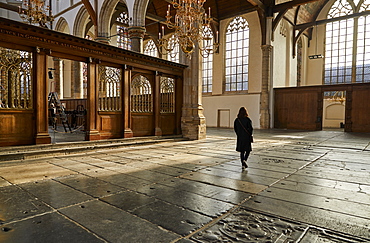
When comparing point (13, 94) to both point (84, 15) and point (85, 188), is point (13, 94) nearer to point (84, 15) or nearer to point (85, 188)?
point (85, 188)

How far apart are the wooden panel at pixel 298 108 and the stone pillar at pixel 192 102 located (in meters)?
9.29

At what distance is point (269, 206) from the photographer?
8.00 ft

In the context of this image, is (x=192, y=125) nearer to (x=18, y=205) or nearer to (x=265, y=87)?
(x=18, y=205)

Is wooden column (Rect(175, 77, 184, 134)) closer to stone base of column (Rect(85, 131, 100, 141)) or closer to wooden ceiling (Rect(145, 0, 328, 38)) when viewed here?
stone base of column (Rect(85, 131, 100, 141))

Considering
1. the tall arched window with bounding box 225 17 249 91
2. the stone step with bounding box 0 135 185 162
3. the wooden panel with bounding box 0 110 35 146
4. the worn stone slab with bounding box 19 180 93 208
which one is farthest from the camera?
the tall arched window with bounding box 225 17 249 91

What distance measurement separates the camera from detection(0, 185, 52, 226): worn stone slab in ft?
7.25

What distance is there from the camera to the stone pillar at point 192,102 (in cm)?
910

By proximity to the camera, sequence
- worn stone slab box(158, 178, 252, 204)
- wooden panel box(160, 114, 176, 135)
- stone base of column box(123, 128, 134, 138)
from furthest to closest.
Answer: wooden panel box(160, 114, 176, 135)
stone base of column box(123, 128, 134, 138)
worn stone slab box(158, 178, 252, 204)

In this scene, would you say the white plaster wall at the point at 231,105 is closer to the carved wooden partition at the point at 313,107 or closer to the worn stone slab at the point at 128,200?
the carved wooden partition at the point at 313,107

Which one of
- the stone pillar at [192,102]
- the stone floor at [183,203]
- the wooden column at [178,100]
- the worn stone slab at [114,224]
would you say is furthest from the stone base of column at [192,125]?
the worn stone slab at [114,224]

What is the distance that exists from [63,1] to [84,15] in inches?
128

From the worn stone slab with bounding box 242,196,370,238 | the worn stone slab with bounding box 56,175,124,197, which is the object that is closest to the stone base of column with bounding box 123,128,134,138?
the worn stone slab with bounding box 56,175,124,197

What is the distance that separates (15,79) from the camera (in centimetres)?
542

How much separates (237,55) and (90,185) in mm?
16450
